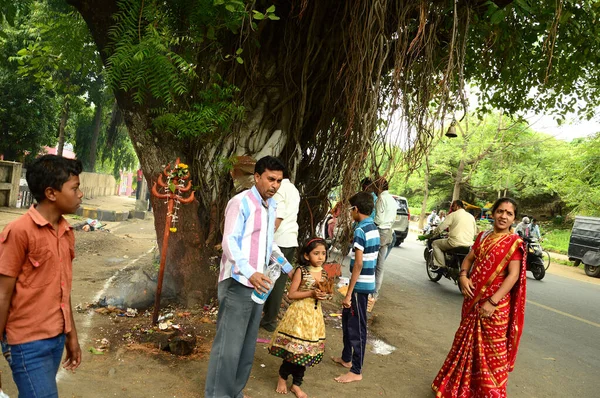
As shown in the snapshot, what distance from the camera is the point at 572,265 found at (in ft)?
53.0

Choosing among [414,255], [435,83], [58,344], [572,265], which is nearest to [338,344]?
[435,83]

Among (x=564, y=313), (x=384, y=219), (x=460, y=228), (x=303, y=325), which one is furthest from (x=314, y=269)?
(x=564, y=313)

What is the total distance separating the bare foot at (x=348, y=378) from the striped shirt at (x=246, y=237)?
148 cm

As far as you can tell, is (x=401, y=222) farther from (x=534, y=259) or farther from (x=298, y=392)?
(x=298, y=392)

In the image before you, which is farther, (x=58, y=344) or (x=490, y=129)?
(x=490, y=129)

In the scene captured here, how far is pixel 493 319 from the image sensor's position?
11.2 ft

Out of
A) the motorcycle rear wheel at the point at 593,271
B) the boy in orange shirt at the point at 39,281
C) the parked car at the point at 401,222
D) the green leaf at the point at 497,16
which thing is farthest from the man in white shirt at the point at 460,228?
the motorcycle rear wheel at the point at 593,271

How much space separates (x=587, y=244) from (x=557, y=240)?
10310mm

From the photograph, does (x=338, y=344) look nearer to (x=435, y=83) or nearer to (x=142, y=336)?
(x=142, y=336)

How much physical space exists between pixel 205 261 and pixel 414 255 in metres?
10.5

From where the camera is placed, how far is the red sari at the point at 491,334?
339 cm

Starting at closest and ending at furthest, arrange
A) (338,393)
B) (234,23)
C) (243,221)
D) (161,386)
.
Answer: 1. (243,221)
2. (161,386)
3. (338,393)
4. (234,23)

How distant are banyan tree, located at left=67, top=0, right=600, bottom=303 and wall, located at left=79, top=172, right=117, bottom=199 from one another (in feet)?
48.8

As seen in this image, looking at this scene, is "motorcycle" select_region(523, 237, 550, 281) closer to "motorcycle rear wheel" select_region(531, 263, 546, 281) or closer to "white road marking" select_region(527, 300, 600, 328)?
"motorcycle rear wheel" select_region(531, 263, 546, 281)
